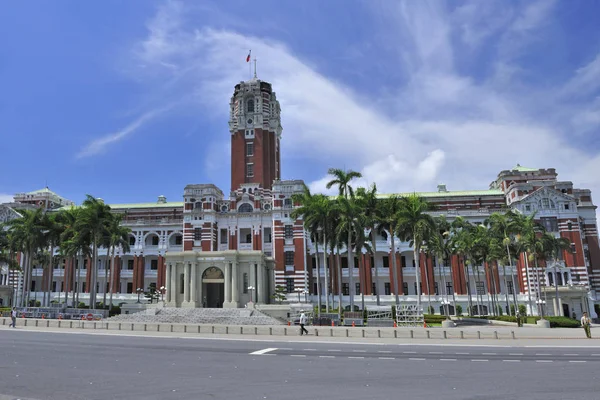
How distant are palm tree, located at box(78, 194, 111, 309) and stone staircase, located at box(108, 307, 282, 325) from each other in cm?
1014

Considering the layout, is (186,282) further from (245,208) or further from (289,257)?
(245,208)

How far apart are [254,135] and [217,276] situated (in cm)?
3609

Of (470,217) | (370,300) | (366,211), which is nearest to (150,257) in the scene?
(370,300)

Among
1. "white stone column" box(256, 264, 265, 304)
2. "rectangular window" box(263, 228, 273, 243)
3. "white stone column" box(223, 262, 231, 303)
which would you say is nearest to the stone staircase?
"white stone column" box(223, 262, 231, 303)

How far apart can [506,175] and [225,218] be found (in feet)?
179

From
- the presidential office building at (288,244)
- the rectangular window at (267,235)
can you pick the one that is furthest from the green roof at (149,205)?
the rectangular window at (267,235)

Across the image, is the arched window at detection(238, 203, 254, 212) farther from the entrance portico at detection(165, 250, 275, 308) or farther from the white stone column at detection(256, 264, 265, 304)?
the white stone column at detection(256, 264, 265, 304)

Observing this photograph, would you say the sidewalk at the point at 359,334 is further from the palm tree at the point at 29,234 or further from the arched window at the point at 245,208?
the arched window at the point at 245,208

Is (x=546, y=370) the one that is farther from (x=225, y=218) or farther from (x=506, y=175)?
(x=506, y=175)

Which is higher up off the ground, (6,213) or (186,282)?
(6,213)

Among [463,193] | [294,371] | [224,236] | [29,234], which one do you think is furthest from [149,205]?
[294,371]

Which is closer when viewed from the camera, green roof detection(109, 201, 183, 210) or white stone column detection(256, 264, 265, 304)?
white stone column detection(256, 264, 265, 304)

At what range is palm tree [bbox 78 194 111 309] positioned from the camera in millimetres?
60594

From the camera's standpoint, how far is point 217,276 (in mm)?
60531
